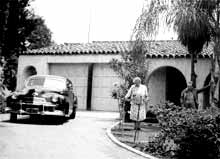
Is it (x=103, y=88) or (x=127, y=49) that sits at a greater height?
(x=127, y=49)

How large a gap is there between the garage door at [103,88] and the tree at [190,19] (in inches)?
326

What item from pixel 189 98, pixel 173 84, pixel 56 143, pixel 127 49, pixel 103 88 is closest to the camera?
pixel 56 143

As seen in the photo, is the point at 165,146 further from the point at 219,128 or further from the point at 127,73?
the point at 127,73

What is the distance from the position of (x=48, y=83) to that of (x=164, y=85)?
830 cm

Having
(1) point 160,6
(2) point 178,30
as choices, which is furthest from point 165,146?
(1) point 160,6

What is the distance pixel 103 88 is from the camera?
69.1 feet

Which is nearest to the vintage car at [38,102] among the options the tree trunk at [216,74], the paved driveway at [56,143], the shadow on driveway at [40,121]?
the shadow on driveway at [40,121]

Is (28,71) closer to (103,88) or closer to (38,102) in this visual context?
(103,88)

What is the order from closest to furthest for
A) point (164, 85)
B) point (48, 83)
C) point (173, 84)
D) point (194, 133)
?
point (194, 133) → point (48, 83) → point (164, 85) → point (173, 84)

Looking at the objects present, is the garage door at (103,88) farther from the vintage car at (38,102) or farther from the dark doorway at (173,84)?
the vintage car at (38,102)

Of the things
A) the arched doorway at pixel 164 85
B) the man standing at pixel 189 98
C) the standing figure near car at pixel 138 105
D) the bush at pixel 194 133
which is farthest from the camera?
the arched doorway at pixel 164 85

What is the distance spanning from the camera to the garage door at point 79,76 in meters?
21.5

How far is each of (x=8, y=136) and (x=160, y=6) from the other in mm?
6325

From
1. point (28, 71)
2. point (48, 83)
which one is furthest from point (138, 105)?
point (28, 71)
